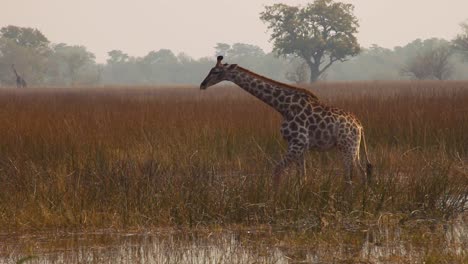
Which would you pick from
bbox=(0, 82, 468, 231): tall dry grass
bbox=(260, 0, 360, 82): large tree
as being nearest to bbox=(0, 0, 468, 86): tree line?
bbox=(260, 0, 360, 82): large tree

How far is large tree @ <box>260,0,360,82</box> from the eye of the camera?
54406 millimetres

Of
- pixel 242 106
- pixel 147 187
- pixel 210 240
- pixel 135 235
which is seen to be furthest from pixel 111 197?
pixel 242 106

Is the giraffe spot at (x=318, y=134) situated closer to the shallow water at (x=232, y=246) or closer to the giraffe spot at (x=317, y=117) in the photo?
the giraffe spot at (x=317, y=117)

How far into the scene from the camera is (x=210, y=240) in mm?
6605

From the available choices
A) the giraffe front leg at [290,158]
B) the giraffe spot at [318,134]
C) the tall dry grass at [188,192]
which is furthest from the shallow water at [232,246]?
the giraffe spot at [318,134]

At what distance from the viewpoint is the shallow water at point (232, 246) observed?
593 centimetres

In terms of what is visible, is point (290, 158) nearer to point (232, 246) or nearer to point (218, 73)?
point (218, 73)

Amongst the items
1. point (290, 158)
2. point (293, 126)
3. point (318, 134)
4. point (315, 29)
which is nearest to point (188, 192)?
point (290, 158)

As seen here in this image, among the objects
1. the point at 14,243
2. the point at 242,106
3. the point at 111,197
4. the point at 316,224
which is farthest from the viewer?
the point at 242,106

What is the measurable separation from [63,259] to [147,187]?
1.74m

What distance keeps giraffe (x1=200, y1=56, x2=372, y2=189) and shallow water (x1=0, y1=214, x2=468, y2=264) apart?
1.31m

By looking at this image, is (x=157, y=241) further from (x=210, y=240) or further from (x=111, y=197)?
(x=111, y=197)

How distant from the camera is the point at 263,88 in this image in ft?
28.9

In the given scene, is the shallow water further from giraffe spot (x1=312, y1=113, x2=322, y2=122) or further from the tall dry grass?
giraffe spot (x1=312, y1=113, x2=322, y2=122)
